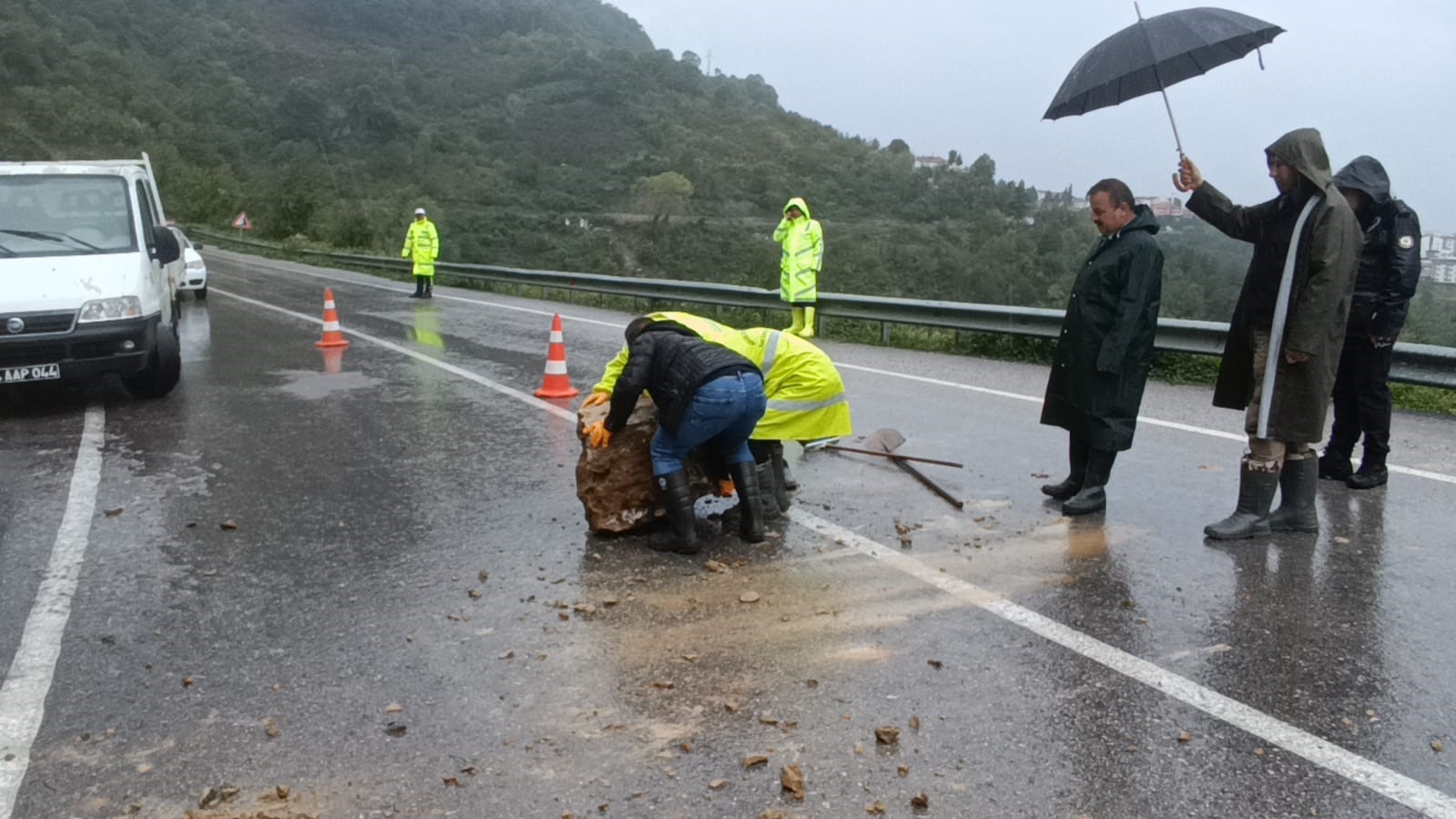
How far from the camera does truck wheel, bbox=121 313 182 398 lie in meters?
9.17

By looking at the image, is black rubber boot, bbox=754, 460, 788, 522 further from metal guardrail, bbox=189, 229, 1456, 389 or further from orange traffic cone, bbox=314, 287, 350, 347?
orange traffic cone, bbox=314, 287, 350, 347

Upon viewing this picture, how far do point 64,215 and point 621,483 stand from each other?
691 centimetres

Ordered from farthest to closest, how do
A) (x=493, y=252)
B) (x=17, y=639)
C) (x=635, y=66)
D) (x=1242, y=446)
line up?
(x=635, y=66), (x=493, y=252), (x=1242, y=446), (x=17, y=639)

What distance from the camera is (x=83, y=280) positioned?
8.88 meters

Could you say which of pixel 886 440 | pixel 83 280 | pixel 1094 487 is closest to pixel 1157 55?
pixel 1094 487

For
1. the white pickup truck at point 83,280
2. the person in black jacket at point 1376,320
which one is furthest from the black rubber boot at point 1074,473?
the white pickup truck at point 83,280

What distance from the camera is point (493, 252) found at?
144 ft

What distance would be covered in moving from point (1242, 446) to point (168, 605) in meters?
6.56

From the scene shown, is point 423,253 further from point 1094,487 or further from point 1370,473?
point 1370,473

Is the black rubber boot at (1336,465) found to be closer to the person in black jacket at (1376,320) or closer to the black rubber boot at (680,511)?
the person in black jacket at (1376,320)

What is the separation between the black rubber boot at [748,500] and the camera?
5.52 m

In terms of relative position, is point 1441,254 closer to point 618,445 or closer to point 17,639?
point 618,445

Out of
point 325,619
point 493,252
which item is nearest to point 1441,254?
point 325,619

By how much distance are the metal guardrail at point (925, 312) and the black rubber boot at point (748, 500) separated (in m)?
6.60
